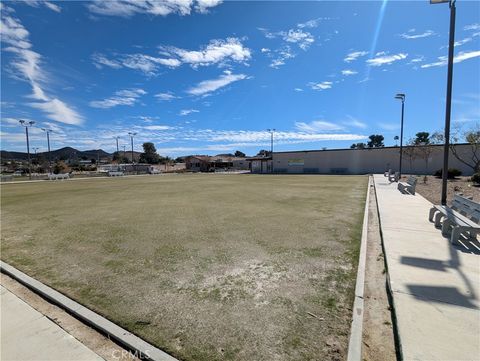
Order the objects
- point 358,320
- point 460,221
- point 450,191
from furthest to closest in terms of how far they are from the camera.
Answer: point 450,191 < point 460,221 < point 358,320

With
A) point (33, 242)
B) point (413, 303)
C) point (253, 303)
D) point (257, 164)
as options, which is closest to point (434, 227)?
point (413, 303)

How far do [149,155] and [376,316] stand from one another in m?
131

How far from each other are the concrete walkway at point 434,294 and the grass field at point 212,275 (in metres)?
0.70

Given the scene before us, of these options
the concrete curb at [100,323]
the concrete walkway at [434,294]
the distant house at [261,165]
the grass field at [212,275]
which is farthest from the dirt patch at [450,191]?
the distant house at [261,165]

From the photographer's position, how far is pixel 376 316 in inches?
142

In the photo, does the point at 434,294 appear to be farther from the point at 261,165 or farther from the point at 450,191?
the point at 261,165

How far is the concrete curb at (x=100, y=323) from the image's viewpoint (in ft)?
9.57

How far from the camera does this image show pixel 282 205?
1253 cm

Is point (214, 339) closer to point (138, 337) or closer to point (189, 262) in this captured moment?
point (138, 337)

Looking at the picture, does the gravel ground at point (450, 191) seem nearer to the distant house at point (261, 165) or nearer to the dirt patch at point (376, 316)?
the dirt patch at point (376, 316)

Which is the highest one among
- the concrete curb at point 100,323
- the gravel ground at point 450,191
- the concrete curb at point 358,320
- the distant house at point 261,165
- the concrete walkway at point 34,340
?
the distant house at point 261,165

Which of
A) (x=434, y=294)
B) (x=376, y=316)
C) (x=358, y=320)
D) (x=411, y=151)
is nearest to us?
(x=358, y=320)

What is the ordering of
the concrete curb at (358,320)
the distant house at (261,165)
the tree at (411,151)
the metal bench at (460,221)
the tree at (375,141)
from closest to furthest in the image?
1. the concrete curb at (358,320)
2. the metal bench at (460,221)
3. the tree at (411,151)
4. the distant house at (261,165)
5. the tree at (375,141)

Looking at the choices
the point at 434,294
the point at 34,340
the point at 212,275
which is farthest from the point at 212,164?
the point at 34,340
